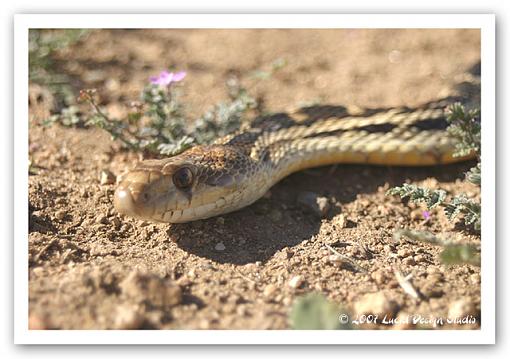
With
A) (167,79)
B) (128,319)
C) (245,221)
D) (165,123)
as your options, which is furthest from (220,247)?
(167,79)

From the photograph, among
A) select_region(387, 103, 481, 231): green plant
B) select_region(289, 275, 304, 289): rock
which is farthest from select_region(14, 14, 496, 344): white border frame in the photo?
select_region(289, 275, 304, 289): rock

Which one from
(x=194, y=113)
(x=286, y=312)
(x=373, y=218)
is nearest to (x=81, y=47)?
(x=194, y=113)

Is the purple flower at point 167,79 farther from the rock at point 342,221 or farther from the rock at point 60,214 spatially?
the rock at point 342,221

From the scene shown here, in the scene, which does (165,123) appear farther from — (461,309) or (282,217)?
(461,309)

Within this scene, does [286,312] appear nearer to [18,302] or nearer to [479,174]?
[18,302]

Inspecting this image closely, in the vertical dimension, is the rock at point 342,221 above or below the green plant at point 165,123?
below

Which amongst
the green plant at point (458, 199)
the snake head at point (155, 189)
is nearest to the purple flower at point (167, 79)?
the snake head at point (155, 189)
